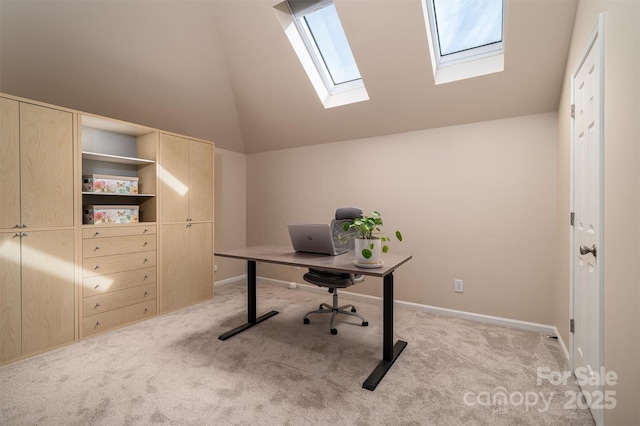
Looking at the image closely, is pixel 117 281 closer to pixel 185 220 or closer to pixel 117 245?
pixel 117 245

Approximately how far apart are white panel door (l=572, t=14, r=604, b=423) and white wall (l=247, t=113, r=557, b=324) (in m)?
0.84

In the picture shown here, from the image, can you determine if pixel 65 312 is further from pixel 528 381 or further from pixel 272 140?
pixel 528 381

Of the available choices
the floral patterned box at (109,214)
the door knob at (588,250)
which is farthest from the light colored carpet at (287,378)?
the floral patterned box at (109,214)

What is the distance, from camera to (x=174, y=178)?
136 inches

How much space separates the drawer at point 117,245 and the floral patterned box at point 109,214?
189mm

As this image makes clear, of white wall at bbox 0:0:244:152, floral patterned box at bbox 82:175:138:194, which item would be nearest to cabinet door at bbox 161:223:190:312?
floral patterned box at bbox 82:175:138:194

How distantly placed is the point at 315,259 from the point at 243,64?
2.53 meters

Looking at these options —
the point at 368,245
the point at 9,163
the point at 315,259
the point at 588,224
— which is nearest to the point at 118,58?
the point at 9,163

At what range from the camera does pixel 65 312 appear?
2.57m

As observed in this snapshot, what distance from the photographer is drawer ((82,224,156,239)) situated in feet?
9.00

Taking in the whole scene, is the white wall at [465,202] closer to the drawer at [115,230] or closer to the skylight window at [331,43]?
the skylight window at [331,43]

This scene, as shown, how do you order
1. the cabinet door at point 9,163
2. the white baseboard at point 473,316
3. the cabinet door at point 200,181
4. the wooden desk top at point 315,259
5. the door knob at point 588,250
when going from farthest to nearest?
the cabinet door at point 200,181 < the white baseboard at point 473,316 < the cabinet door at point 9,163 < the wooden desk top at point 315,259 < the door knob at point 588,250

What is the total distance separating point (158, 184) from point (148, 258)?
2.70 feet

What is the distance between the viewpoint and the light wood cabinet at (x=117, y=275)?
2.74 m
